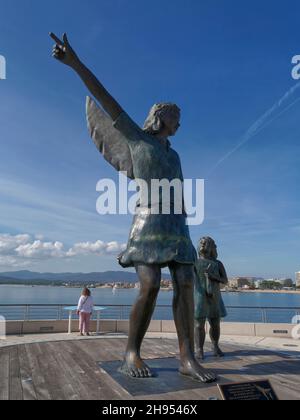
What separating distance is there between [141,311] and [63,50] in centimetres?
294

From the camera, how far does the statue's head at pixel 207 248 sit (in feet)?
21.2

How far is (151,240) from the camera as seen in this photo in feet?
13.3

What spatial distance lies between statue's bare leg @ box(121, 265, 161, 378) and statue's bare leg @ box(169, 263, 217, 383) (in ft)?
0.72

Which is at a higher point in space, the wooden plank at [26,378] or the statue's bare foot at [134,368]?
the statue's bare foot at [134,368]

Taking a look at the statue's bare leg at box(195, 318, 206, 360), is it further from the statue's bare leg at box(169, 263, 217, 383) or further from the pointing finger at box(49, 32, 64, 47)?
the pointing finger at box(49, 32, 64, 47)

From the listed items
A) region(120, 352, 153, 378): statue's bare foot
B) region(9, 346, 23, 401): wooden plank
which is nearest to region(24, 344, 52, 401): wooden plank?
region(9, 346, 23, 401): wooden plank

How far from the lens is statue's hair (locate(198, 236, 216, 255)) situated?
6465 mm

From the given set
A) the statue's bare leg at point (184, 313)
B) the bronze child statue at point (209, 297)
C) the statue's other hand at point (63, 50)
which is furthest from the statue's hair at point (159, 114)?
the bronze child statue at point (209, 297)

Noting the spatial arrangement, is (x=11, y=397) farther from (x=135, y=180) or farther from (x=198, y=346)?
(x=198, y=346)

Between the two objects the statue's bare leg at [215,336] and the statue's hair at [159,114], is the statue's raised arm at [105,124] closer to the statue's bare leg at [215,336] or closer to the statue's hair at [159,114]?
the statue's hair at [159,114]

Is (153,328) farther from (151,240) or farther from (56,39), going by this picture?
(56,39)

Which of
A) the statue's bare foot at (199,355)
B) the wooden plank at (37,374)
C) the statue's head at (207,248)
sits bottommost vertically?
the statue's bare foot at (199,355)
